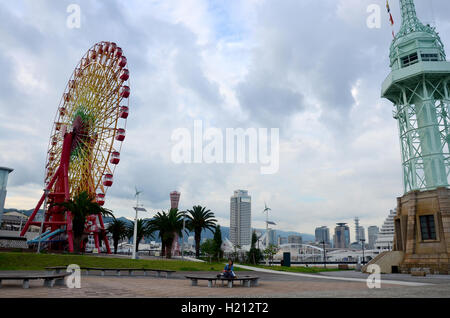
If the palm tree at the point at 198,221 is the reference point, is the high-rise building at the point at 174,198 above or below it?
above

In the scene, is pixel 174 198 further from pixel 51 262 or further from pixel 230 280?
→ pixel 230 280

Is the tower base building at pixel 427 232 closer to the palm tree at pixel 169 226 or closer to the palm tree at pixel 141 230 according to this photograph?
the palm tree at pixel 169 226

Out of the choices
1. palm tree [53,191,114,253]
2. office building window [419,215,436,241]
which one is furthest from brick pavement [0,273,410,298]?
palm tree [53,191,114,253]

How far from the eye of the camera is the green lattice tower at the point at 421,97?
39.3 m

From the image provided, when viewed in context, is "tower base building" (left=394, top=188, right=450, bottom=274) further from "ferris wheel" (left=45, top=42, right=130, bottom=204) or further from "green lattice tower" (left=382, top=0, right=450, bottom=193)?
"ferris wheel" (left=45, top=42, right=130, bottom=204)

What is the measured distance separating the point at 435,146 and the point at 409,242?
1274 cm

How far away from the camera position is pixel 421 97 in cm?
4100

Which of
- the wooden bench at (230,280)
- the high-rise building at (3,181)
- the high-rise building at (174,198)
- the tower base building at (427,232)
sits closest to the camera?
the wooden bench at (230,280)

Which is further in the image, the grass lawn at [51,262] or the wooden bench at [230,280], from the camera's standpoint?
the grass lawn at [51,262]

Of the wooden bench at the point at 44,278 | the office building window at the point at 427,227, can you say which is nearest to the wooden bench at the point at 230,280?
the wooden bench at the point at 44,278

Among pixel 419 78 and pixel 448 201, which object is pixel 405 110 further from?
pixel 448 201

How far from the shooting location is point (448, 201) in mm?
33594

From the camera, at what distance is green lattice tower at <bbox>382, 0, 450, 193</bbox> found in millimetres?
39281
